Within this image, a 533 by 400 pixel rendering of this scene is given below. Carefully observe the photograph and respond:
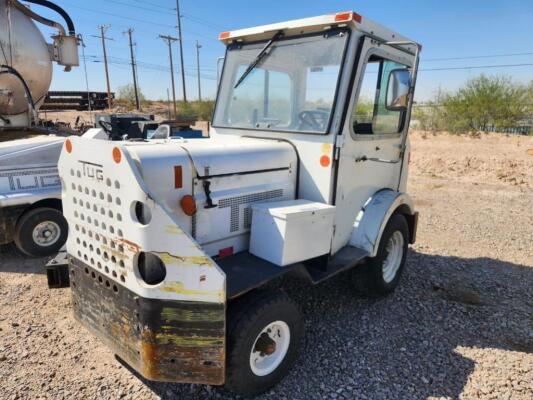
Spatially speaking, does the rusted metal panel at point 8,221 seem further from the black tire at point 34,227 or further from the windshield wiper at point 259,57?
the windshield wiper at point 259,57

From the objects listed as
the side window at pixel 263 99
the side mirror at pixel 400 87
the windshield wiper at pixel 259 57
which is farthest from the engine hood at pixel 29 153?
the side mirror at pixel 400 87

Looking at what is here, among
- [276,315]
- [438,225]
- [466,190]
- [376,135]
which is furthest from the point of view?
[466,190]

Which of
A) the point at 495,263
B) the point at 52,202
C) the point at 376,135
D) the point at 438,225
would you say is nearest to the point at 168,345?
the point at 376,135

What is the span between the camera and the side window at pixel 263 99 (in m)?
3.57

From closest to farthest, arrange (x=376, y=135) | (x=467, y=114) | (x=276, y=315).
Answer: (x=276, y=315), (x=376, y=135), (x=467, y=114)

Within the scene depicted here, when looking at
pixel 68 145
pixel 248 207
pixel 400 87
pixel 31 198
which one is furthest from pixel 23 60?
pixel 400 87

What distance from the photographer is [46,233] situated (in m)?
5.29

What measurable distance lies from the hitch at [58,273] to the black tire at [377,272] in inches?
108

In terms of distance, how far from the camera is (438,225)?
275 inches

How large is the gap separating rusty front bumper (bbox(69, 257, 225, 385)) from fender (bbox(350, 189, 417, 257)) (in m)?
1.78

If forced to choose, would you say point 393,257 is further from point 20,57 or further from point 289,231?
point 20,57

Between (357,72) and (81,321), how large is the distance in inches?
114

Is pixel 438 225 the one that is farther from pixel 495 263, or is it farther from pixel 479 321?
pixel 479 321

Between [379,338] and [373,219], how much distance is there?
1086 mm
